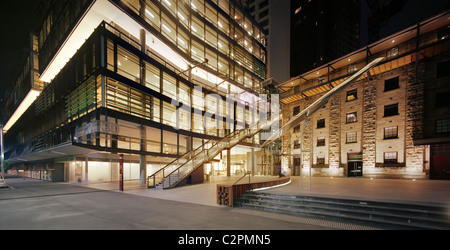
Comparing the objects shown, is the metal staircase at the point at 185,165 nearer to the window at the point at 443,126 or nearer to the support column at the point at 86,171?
the support column at the point at 86,171

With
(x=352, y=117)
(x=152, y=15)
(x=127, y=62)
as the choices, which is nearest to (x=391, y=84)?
(x=352, y=117)

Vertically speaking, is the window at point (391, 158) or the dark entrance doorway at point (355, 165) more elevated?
the window at point (391, 158)

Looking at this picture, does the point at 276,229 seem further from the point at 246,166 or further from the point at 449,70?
the point at 246,166

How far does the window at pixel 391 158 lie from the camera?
67.3 feet

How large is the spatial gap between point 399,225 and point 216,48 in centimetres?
2941

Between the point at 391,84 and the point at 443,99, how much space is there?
172 inches

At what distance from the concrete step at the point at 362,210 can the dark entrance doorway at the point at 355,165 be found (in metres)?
18.8

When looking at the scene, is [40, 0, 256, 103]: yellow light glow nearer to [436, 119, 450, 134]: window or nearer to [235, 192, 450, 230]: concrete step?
[235, 192, 450, 230]: concrete step

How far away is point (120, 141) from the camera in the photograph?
1973 centimetres

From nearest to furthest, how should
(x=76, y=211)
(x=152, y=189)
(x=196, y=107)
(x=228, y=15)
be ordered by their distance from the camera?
1. (x=76, y=211)
2. (x=152, y=189)
3. (x=196, y=107)
4. (x=228, y=15)

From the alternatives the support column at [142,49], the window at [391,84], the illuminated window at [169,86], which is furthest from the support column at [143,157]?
the window at [391,84]

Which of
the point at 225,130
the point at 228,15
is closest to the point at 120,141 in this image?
the point at 225,130

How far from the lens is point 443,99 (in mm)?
18391

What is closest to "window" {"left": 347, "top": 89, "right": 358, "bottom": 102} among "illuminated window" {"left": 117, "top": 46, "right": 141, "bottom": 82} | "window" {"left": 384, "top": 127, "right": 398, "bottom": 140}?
"window" {"left": 384, "top": 127, "right": 398, "bottom": 140}
